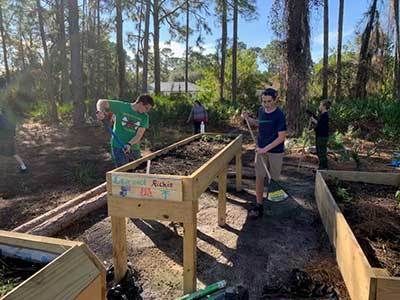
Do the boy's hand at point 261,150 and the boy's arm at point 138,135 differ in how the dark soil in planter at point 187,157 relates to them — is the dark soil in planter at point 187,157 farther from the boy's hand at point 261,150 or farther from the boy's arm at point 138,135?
the boy's hand at point 261,150

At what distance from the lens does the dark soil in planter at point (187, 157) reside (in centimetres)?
417

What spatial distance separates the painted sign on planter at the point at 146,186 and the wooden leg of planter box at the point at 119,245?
0.29 metres

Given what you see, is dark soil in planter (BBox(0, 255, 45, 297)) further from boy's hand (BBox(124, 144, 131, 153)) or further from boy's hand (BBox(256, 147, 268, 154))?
boy's hand (BBox(256, 147, 268, 154))

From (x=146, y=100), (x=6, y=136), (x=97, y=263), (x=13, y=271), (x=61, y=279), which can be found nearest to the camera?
(x=61, y=279)

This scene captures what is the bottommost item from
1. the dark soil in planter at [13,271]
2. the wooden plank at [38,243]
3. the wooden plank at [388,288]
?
the wooden plank at [388,288]

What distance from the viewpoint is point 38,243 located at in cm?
219

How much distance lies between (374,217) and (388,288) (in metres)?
1.64

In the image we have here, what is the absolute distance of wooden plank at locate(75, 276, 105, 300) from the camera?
6.61 feet

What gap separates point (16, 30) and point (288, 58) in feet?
96.0

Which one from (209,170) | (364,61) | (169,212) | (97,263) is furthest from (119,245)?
(364,61)

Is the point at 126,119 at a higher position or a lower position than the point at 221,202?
higher

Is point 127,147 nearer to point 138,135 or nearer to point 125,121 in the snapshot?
point 138,135

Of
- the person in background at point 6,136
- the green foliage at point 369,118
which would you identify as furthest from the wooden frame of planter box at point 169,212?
the green foliage at point 369,118

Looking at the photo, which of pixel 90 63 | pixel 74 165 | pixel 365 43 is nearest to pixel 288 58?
pixel 74 165
